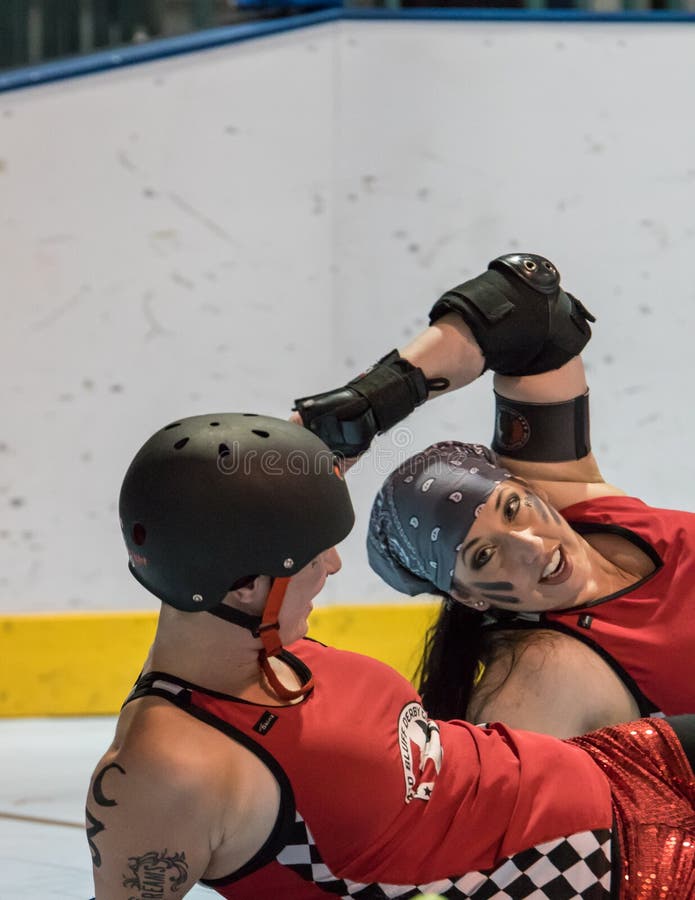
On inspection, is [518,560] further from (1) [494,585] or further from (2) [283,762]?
(2) [283,762]

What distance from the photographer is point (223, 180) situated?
340 cm

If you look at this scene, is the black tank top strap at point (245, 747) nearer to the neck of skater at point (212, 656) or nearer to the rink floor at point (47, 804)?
the neck of skater at point (212, 656)

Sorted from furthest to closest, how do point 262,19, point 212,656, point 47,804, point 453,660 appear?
1. point 262,19
2. point 47,804
3. point 453,660
4. point 212,656

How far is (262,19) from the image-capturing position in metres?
3.65

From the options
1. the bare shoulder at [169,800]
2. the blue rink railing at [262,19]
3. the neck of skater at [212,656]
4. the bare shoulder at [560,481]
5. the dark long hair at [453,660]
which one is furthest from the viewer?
the blue rink railing at [262,19]

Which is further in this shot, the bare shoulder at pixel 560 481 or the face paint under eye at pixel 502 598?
the bare shoulder at pixel 560 481

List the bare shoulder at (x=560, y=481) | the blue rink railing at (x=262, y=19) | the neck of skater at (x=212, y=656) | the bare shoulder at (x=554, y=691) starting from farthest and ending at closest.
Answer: the blue rink railing at (x=262, y=19) → the bare shoulder at (x=560, y=481) → the bare shoulder at (x=554, y=691) → the neck of skater at (x=212, y=656)

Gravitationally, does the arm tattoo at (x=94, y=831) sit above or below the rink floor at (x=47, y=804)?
above

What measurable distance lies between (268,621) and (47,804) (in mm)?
1510

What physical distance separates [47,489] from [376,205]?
1231mm

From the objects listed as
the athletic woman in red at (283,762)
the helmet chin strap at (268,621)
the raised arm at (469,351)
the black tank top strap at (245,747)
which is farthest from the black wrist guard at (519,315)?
the black tank top strap at (245,747)

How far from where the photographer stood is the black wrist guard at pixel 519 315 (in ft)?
6.72

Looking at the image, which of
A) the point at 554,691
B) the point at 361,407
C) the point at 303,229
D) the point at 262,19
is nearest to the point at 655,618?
the point at 554,691

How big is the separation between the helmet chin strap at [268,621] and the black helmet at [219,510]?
0.02 m
